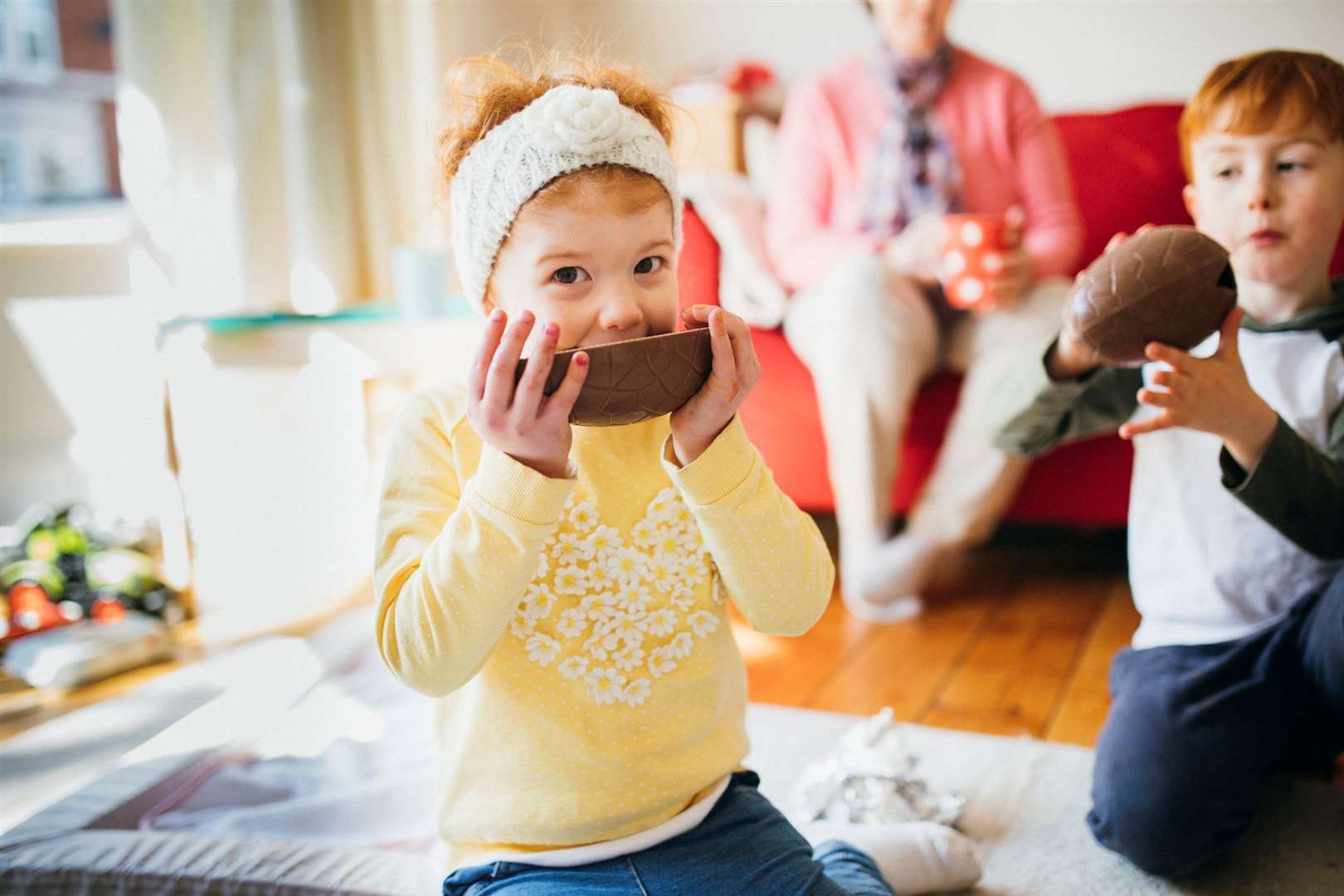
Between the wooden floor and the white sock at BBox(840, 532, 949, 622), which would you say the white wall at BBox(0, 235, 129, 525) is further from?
the white sock at BBox(840, 532, 949, 622)

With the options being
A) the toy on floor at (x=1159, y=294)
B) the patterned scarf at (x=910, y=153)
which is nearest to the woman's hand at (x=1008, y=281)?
the patterned scarf at (x=910, y=153)

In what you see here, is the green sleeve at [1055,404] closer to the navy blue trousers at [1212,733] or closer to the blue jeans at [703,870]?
the navy blue trousers at [1212,733]

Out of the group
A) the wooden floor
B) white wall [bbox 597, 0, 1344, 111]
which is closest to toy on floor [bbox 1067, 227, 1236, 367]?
the wooden floor

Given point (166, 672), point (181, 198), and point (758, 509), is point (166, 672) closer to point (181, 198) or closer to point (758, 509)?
point (181, 198)

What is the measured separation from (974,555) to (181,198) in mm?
1844

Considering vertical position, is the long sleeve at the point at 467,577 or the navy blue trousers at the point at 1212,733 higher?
the long sleeve at the point at 467,577

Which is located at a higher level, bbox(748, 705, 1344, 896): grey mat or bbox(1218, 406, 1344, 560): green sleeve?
bbox(1218, 406, 1344, 560): green sleeve

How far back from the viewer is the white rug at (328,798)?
3.40 feet

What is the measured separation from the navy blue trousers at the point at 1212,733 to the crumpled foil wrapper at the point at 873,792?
0.16m

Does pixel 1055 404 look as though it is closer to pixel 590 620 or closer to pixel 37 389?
pixel 590 620

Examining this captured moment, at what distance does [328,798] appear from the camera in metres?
1.27

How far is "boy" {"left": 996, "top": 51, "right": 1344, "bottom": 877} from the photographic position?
103 cm

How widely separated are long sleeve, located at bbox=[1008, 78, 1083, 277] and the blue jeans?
54.6 inches

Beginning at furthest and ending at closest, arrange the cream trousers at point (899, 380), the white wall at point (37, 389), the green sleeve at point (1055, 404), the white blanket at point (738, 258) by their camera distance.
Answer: the white wall at point (37, 389)
the white blanket at point (738, 258)
the cream trousers at point (899, 380)
the green sleeve at point (1055, 404)
